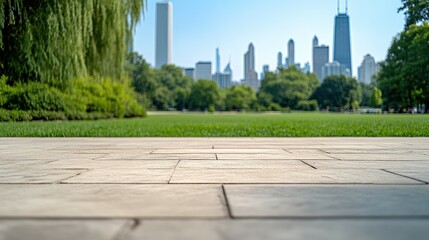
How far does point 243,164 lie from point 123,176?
62.4 inches

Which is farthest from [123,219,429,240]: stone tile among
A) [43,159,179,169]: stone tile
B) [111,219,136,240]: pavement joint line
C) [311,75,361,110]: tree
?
[311,75,361,110]: tree

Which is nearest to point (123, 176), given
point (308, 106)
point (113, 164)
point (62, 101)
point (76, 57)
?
point (113, 164)

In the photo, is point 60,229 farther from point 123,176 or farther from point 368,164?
point 368,164

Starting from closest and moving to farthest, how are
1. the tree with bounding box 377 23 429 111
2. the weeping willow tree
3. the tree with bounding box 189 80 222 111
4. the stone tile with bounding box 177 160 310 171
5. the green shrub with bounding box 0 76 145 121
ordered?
the stone tile with bounding box 177 160 310 171 → the weeping willow tree → the green shrub with bounding box 0 76 145 121 → the tree with bounding box 377 23 429 111 → the tree with bounding box 189 80 222 111

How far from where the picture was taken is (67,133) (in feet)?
37.0

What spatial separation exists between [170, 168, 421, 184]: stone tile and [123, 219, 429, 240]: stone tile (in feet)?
4.29

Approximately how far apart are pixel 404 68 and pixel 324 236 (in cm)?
5027

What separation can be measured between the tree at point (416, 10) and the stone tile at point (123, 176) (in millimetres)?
49205

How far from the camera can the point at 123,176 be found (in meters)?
3.80

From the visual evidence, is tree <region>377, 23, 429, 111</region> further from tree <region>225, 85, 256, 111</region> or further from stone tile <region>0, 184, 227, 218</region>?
stone tile <region>0, 184, 227, 218</region>

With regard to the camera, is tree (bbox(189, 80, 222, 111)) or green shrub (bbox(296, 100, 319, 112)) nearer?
green shrub (bbox(296, 100, 319, 112))

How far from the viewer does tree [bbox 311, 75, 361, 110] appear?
96125 millimetres

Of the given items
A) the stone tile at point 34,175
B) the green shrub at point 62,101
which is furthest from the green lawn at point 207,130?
the stone tile at point 34,175

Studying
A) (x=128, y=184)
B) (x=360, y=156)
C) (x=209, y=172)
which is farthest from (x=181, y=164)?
(x=360, y=156)
